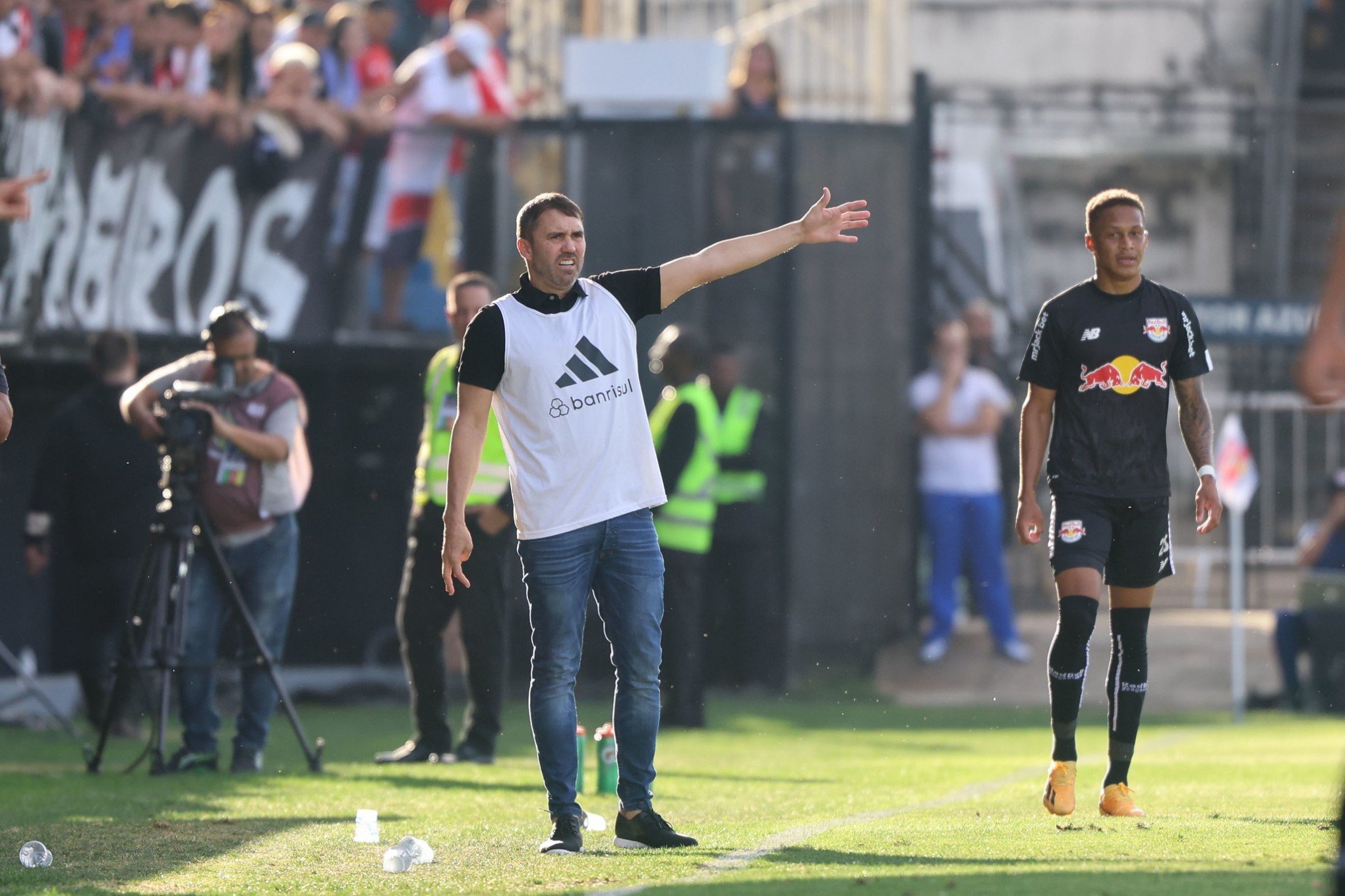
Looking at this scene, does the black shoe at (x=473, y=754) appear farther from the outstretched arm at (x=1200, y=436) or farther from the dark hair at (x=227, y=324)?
the outstretched arm at (x=1200, y=436)

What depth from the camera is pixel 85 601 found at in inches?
490

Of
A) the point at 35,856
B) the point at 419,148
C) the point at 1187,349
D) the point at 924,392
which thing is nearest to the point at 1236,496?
the point at 924,392

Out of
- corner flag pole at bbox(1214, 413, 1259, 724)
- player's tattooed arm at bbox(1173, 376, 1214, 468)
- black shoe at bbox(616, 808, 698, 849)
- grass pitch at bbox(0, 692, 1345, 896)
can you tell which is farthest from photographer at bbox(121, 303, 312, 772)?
corner flag pole at bbox(1214, 413, 1259, 724)

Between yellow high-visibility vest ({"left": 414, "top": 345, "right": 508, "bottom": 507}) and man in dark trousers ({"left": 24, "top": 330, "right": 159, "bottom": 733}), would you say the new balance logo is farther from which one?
man in dark trousers ({"left": 24, "top": 330, "right": 159, "bottom": 733})

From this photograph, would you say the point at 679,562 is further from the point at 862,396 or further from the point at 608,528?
the point at 608,528

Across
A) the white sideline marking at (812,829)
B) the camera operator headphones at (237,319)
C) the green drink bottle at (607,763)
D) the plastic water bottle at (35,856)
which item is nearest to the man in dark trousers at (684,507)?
the white sideline marking at (812,829)

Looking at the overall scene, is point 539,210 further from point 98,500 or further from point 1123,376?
point 98,500

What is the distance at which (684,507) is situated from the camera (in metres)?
13.1

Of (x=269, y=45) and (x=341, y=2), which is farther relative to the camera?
(x=341, y=2)

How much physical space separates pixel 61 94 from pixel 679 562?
4.77m

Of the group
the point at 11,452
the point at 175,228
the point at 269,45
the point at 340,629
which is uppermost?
the point at 269,45

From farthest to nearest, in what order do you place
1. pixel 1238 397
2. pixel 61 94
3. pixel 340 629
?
pixel 1238 397, pixel 340 629, pixel 61 94

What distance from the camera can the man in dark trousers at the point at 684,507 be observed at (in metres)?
12.8

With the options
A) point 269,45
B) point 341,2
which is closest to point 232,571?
point 269,45
